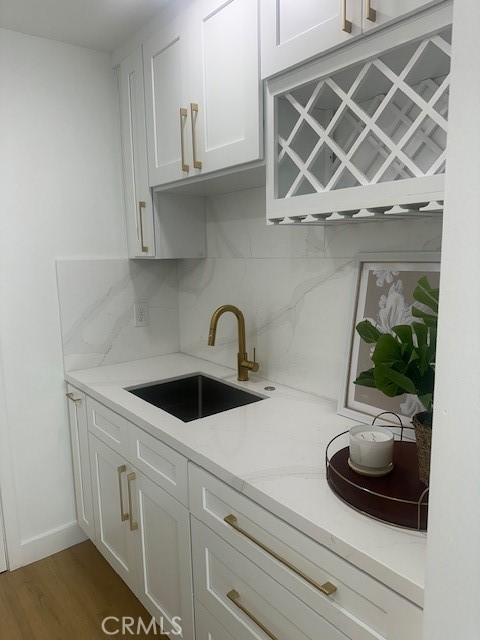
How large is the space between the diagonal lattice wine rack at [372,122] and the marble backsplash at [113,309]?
1154 mm

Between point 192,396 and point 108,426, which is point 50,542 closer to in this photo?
point 108,426

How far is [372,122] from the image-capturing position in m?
1.01

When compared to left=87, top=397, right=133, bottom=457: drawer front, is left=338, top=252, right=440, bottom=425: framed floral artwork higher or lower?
higher

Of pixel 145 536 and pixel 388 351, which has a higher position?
pixel 388 351

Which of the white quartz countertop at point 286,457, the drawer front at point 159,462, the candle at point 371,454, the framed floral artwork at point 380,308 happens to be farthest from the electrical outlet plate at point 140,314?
the candle at point 371,454

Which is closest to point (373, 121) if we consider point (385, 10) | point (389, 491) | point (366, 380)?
point (385, 10)

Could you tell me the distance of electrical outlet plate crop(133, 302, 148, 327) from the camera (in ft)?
7.48

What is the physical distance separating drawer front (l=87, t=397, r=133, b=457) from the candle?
2.73ft

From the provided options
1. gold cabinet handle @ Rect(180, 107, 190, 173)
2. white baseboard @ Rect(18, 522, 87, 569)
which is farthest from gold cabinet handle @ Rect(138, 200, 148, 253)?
white baseboard @ Rect(18, 522, 87, 569)

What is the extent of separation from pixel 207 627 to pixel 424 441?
0.88 meters

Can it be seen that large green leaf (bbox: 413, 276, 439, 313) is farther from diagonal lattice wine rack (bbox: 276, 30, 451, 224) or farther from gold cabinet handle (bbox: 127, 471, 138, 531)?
gold cabinet handle (bbox: 127, 471, 138, 531)

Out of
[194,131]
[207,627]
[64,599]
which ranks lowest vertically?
[64,599]

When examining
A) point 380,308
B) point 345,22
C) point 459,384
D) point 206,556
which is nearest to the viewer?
point 459,384

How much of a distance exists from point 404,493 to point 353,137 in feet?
3.21
